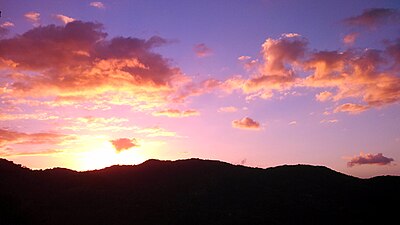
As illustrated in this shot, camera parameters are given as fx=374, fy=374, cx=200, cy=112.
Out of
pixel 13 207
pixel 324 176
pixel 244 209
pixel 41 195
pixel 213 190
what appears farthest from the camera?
pixel 324 176

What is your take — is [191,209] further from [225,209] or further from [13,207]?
[13,207]

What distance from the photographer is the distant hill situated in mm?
43125

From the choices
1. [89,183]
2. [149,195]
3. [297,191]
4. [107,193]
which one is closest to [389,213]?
[297,191]

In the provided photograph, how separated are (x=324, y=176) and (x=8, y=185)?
4676cm

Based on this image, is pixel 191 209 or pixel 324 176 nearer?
pixel 191 209

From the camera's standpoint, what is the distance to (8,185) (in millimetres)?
50469

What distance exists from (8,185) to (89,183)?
10685 mm

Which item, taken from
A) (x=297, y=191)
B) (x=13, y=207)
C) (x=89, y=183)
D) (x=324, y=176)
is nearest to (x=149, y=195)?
(x=89, y=183)

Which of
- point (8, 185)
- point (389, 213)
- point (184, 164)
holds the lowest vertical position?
point (389, 213)

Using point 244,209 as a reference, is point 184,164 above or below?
above

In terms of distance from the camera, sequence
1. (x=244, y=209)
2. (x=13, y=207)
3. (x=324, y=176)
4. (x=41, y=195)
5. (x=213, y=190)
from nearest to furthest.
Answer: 1. (x=13, y=207)
2. (x=244, y=209)
3. (x=41, y=195)
4. (x=213, y=190)
5. (x=324, y=176)

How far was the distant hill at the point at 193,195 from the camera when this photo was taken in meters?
43.1

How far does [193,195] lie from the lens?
167 ft

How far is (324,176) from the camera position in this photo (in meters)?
60.0
